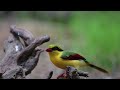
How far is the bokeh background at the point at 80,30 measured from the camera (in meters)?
4.19

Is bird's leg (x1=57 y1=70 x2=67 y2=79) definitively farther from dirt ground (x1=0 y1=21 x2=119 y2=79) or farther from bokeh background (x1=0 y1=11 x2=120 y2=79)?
bokeh background (x1=0 y1=11 x2=120 y2=79)

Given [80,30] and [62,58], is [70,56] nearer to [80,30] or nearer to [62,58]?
[62,58]

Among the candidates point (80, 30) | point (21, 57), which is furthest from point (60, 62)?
point (80, 30)

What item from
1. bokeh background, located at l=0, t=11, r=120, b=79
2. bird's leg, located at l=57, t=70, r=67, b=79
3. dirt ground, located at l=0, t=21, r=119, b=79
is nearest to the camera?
bird's leg, located at l=57, t=70, r=67, b=79

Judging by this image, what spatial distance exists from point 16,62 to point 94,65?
65 cm

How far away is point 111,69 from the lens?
4.20m

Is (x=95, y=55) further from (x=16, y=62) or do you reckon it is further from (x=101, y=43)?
(x=16, y=62)

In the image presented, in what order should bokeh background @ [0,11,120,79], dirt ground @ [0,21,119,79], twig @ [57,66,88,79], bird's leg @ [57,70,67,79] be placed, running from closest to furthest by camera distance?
1. twig @ [57,66,88,79]
2. bird's leg @ [57,70,67,79]
3. dirt ground @ [0,21,119,79]
4. bokeh background @ [0,11,120,79]

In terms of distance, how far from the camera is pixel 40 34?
4.20 meters

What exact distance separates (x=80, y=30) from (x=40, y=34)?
1.55 feet

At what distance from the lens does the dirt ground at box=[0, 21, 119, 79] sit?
4.00 metres

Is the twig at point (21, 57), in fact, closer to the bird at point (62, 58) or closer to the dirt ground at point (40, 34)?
the bird at point (62, 58)

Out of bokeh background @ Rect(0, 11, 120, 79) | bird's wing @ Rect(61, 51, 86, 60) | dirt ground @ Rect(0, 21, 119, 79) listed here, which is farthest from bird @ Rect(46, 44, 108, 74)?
bokeh background @ Rect(0, 11, 120, 79)
